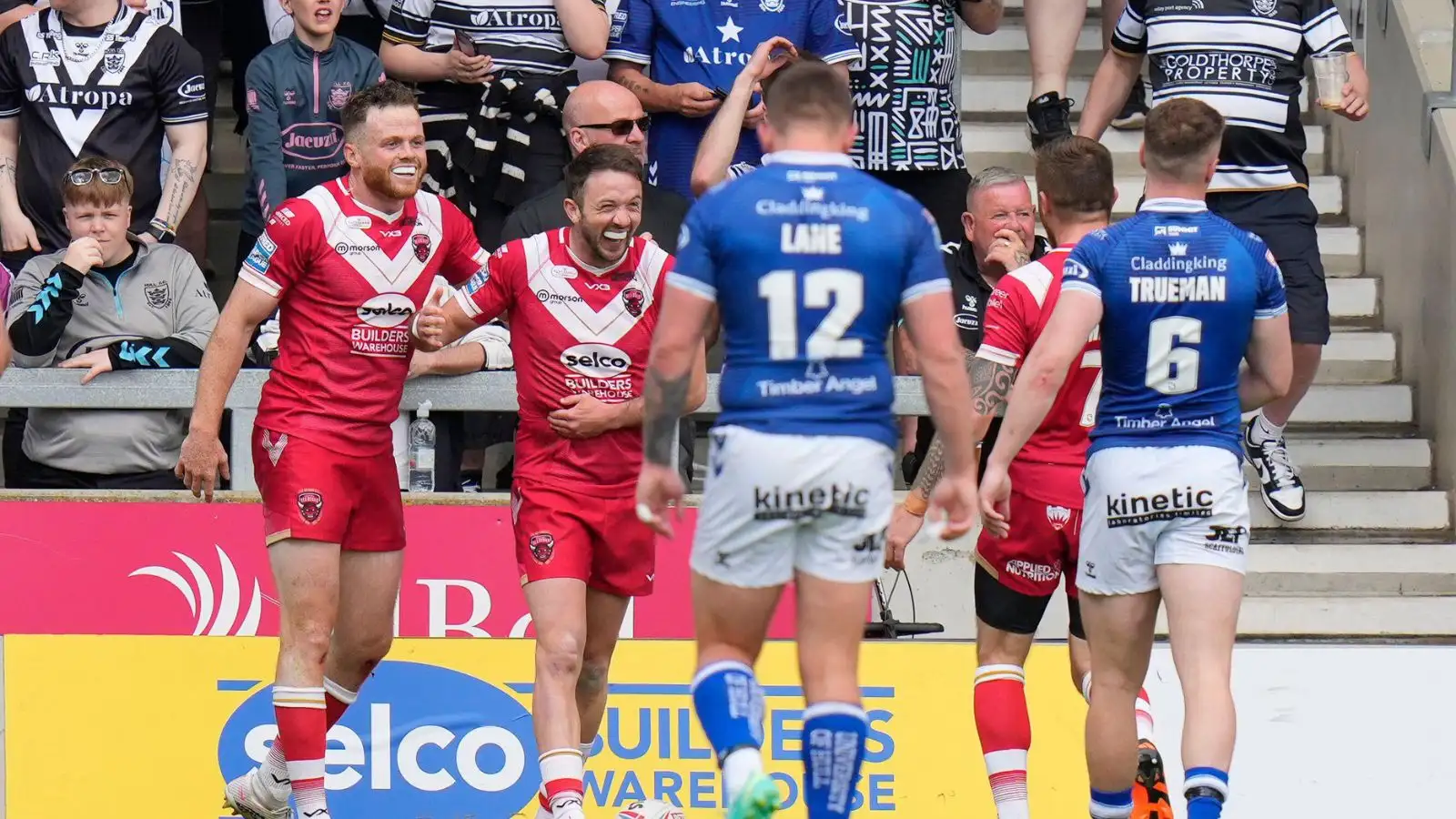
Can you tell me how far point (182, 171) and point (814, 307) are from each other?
458cm

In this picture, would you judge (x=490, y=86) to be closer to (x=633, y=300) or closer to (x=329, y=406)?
(x=633, y=300)

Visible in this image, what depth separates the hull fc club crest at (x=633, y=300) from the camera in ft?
22.6

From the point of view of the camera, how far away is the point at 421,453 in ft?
27.1

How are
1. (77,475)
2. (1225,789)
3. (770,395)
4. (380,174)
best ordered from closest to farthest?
(770,395), (1225,789), (380,174), (77,475)

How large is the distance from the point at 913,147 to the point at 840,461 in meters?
3.88

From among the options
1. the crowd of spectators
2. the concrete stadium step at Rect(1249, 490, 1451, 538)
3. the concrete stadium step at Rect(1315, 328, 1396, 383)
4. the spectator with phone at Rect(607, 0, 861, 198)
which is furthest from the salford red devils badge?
the concrete stadium step at Rect(1315, 328, 1396, 383)

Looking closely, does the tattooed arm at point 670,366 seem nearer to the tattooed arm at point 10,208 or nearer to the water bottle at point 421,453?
the water bottle at point 421,453

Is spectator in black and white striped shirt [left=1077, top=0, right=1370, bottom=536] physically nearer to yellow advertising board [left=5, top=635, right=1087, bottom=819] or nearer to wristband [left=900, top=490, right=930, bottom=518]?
yellow advertising board [left=5, top=635, right=1087, bottom=819]

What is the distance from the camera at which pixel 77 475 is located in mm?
8336

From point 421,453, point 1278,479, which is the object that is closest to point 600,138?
point 421,453

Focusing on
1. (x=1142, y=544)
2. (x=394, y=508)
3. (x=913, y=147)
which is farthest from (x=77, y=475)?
(x=1142, y=544)

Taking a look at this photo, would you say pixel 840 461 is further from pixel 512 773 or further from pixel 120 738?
pixel 120 738

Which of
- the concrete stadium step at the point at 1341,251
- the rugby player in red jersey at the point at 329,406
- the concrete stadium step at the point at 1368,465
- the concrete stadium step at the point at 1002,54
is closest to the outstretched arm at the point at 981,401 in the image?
the rugby player in red jersey at the point at 329,406

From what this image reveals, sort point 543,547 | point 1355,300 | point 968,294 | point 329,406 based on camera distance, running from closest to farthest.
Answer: point 543,547
point 329,406
point 968,294
point 1355,300
